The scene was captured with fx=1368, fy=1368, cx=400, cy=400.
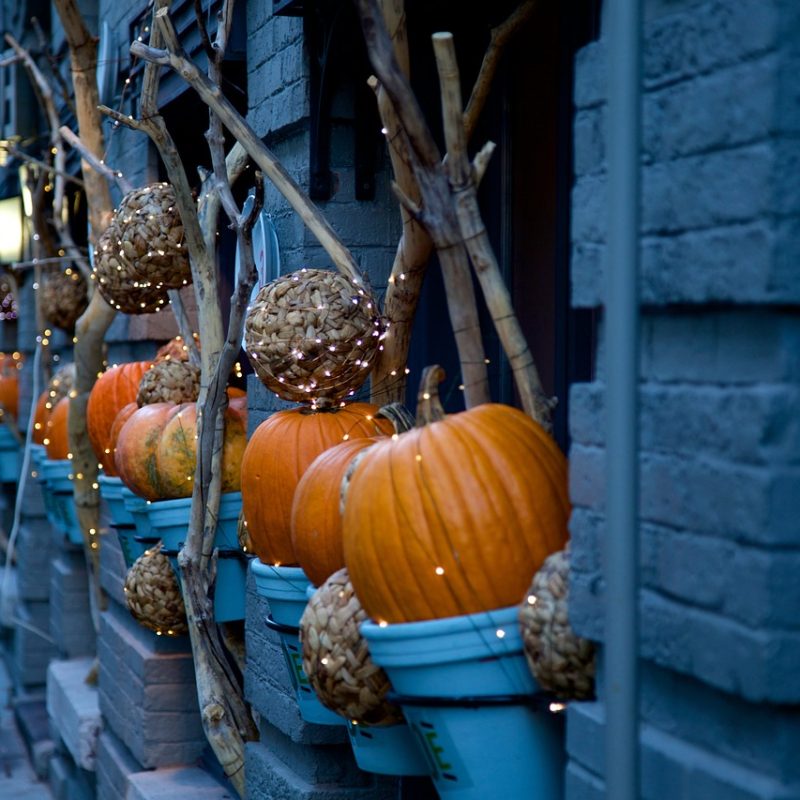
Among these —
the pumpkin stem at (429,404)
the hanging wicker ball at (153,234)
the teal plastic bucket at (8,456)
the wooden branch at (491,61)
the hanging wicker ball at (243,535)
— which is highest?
the wooden branch at (491,61)

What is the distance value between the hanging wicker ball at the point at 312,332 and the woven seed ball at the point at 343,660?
2.53 ft

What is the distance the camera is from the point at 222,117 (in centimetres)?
394

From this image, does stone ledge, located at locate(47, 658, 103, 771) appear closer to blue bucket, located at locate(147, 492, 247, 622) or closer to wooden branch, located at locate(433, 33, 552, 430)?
blue bucket, located at locate(147, 492, 247, 622)

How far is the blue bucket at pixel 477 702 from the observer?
2.60 metres

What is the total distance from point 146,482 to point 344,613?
2185 mm

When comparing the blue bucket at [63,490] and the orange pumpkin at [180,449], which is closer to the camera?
the orange pumpkin at [180,449]

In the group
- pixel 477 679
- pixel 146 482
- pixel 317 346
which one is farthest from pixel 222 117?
pixel 477 679

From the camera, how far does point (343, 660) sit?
2.86 meters

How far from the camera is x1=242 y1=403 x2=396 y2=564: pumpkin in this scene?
366 centimetres

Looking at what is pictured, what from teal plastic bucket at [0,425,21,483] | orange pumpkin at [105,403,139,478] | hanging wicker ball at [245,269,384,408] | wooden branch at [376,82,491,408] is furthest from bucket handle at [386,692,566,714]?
teal plastic bucket at [0,425,21,483]

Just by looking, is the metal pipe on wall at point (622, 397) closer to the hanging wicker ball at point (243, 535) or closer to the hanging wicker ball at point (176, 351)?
the hanging wicker ball at point (243, 535)

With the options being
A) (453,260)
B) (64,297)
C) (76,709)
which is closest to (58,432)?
(64,297)

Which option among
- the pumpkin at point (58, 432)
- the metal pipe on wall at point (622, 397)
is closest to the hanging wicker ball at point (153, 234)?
the pumpkin at point (58, 432)

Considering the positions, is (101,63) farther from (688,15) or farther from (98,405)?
(688,15)
